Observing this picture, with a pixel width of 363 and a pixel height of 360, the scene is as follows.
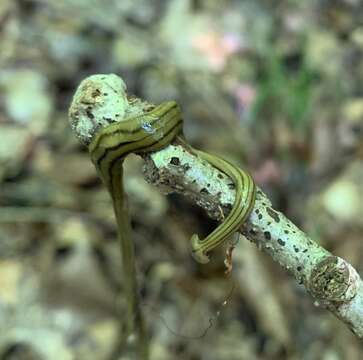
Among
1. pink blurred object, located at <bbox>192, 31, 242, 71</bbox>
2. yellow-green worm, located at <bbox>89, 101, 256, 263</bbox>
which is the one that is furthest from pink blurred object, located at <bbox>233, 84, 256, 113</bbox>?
yellow-green worm, located at <bbox>89, 101, 256, 263</bbox>

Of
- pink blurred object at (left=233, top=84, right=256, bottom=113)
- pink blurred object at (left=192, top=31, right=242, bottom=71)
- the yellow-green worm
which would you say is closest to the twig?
the yellow-green worm

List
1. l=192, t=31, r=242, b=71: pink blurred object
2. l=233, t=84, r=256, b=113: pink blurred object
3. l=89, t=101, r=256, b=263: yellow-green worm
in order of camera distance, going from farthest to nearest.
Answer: l=192, t=31, r=242, b=71: pink blurred object, l=233, t=84, r=256, b=113: pink blurred object, l=89, t=101, r=256, b=263: yellow-green worm

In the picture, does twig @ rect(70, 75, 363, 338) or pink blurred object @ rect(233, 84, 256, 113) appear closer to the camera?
twig @ rect(70, 75, 363, 338)

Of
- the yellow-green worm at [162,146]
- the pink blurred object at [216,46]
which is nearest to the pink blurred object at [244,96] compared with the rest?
the pink blurred object at [216,46]

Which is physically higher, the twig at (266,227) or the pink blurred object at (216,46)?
the twig at (266,227)

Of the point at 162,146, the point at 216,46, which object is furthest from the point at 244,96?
the point at 162,146

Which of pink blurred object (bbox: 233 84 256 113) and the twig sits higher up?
the twig

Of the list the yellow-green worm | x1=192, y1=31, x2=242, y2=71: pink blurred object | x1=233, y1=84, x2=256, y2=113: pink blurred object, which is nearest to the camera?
the yellow-green worm

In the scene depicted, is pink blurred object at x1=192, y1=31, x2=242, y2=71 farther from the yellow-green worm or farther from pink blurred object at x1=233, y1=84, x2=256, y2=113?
the yellow-green worm

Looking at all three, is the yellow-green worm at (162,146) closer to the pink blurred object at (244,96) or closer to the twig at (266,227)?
the twig at (266,227)
